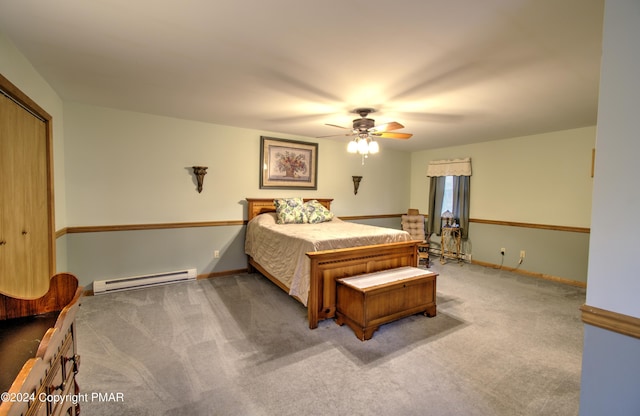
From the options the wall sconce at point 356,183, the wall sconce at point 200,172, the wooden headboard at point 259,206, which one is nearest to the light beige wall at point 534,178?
the wall sconce at point 356,183

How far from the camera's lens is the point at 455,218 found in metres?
5.45

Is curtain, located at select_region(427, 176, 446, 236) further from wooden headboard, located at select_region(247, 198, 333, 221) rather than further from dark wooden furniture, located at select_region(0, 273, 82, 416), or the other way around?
dark wooden furniture, located at select_region(0, 273, 82, 416)

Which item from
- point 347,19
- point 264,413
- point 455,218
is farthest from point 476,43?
point 455,218

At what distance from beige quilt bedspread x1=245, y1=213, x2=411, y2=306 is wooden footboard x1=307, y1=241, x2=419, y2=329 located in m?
0.09

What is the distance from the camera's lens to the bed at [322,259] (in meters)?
2.70

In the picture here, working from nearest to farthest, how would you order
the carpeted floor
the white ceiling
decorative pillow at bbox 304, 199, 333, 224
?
the white ceiling → the carpeted floor → decorative pillow at bbox 304, 199, 333, 224

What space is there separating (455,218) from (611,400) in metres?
4.60

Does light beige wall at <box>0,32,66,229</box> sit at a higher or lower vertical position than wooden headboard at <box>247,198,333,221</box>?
higher

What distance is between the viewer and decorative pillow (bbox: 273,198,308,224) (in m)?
4.13

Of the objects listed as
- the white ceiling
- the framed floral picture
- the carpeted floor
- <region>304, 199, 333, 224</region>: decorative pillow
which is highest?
the white ceiling

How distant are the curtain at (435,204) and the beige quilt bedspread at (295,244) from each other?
8.77 ft

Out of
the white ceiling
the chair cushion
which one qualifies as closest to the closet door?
the white ceiling

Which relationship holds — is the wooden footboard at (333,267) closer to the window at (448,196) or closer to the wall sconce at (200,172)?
the wall sconce at (200,172)

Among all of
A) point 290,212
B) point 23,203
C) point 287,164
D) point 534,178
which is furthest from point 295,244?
point 534,178
